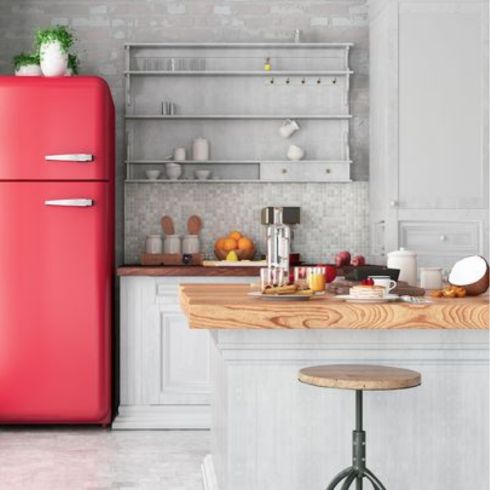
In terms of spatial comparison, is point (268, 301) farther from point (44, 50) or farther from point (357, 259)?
Answer: point (44, 50)

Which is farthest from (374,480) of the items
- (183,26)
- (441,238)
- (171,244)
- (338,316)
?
(183,26)

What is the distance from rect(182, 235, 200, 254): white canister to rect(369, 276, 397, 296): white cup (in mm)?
2848

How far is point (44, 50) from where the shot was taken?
566 centimetres

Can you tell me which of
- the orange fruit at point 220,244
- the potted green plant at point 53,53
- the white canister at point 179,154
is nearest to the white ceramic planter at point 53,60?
the potted green plant at point 53,53

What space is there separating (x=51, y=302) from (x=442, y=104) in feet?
8.18

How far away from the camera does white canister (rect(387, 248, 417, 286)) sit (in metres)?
3.84

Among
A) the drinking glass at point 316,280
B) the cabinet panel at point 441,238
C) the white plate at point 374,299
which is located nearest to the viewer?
the white plate at point 374,299

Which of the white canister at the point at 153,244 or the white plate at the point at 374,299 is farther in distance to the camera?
the white canister at the point at 153,244

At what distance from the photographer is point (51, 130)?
5.41 m

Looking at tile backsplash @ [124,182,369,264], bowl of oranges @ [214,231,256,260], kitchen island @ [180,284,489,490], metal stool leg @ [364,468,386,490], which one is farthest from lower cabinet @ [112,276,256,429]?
metal stool leg @ [364,468,386,490]

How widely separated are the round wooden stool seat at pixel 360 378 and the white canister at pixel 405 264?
2.83ft

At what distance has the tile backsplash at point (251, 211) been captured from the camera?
6277mm

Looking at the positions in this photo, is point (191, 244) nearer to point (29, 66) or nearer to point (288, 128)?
point (288, 128)

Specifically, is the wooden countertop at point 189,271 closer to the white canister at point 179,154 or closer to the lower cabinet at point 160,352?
the lower cabinet at point 160,352
